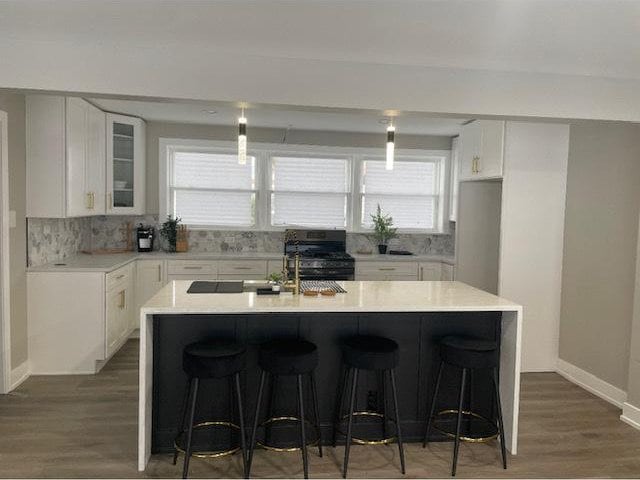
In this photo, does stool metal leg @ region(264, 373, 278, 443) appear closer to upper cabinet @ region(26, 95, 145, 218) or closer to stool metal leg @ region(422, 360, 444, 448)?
stool metal leg @ region(422, 360, 444, 448)

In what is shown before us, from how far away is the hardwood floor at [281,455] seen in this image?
2.77 meters

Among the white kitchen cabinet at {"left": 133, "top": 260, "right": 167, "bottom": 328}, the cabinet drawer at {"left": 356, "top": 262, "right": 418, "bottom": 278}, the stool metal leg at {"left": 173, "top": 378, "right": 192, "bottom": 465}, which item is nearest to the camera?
the stool metal leg at {"left": 173, "top": 378, "right": 192, "bottom": 465}

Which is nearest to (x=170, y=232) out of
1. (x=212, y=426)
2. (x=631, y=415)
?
(x=212, y=426)

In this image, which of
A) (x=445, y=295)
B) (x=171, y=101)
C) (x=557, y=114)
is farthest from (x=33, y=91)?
(x=557, y=114)

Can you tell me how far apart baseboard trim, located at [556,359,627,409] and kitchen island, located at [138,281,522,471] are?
126cm

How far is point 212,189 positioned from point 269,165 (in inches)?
29.6

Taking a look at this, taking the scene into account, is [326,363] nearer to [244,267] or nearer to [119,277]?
→ [119,277]

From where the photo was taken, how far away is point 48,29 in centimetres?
256

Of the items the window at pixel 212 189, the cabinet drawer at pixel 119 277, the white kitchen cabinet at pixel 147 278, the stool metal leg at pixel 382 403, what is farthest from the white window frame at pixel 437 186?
the stool metal leg at pixel 382 403

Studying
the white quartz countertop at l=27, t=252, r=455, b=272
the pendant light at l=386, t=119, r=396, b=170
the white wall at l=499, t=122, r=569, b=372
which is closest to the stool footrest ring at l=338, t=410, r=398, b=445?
the pendant light at l=386, t=119, r=396, b=170

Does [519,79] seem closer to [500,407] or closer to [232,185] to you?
[500,407]

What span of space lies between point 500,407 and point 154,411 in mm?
2107

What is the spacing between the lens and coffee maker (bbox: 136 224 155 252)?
18.3ft

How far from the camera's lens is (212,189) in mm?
5938
